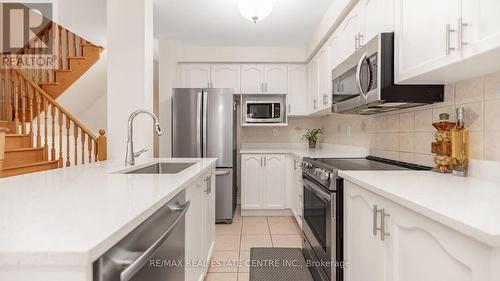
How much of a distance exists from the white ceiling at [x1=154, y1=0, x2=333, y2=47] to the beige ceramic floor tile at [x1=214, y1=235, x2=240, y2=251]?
2466 millimetres

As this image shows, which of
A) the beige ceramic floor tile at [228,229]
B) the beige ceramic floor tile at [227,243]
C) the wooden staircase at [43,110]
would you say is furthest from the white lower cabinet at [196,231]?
the wooden staircase at [43,110]

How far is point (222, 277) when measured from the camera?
2344 mm

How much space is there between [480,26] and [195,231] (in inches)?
66.2

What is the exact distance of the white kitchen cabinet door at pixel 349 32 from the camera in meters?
2.42

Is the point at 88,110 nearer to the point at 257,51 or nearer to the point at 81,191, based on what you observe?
the point at 257,51

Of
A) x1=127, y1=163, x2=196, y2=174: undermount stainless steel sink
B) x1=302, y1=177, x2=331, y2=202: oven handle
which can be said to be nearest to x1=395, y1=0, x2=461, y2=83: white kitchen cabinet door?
x1=302, y1=177, x2=331, y2=202: oven handle

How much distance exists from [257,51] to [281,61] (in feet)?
1.27

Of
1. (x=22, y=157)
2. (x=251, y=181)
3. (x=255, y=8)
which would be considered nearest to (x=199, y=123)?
(x=251, y=181)

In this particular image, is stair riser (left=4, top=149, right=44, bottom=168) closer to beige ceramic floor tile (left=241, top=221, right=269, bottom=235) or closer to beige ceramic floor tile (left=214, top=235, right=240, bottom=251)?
beige ceramic floor tile (left=214, top=235, right=240, bottom=251)

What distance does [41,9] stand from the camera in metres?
3.30

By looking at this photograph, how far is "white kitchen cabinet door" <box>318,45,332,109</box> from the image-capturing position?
3320mm

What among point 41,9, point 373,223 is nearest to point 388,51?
point 373,223

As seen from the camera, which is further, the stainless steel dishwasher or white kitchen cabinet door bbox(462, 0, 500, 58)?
white kitchen cabinet door bbox(462, 0, 500, 58)

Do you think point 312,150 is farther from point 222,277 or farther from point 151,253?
point 151,253
